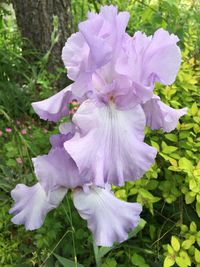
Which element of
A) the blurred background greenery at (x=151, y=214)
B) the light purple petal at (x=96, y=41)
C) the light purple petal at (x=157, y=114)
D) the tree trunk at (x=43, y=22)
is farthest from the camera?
the tree trunk at (x=43, y=22)

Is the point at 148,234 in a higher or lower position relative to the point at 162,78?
lower

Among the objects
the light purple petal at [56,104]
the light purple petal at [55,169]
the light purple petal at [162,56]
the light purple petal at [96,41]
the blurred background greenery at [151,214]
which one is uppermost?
the light purple petal at [96,41]

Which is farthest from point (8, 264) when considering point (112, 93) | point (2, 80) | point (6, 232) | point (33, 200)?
point (2, 80)

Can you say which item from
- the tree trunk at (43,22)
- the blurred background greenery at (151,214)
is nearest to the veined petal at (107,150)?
the blurred background greenery at (151,214)

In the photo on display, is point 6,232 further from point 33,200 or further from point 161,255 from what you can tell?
point 161,255

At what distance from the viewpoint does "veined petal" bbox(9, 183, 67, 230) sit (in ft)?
3.32

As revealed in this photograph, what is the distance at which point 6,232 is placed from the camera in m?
1.41

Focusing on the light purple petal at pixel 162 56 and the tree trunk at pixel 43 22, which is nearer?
the light purple petal at pixel 162 56

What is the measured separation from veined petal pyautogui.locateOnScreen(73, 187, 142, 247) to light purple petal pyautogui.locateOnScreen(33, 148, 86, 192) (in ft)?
0.23

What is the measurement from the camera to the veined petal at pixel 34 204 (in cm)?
101

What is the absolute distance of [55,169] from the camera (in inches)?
36.4

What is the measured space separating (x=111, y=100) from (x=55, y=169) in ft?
0.73

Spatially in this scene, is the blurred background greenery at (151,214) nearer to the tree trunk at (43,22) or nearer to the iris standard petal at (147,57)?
the iris standard petal at (147,57)

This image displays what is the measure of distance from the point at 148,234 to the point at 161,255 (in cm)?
13
